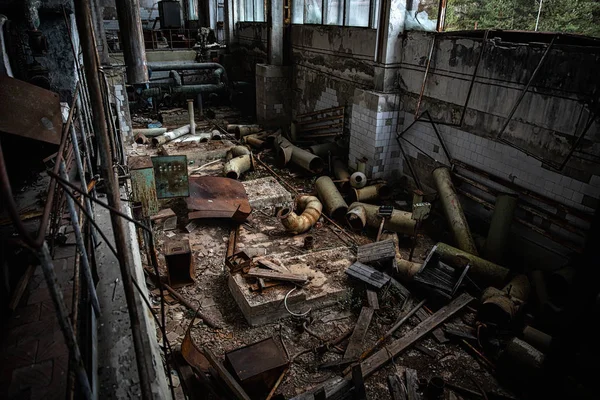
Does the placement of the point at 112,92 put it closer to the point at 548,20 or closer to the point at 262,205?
the point at 262,205

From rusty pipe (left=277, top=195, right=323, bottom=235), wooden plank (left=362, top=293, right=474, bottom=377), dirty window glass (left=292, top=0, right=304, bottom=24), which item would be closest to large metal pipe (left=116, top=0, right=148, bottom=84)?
dirty window glass (left=292, top=0, right=304, bottom=24)

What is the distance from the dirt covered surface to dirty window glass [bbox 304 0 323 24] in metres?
7.71

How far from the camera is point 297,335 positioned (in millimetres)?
5680

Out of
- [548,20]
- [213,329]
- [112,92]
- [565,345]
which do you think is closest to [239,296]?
[213,329]

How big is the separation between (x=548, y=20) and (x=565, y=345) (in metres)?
6.00

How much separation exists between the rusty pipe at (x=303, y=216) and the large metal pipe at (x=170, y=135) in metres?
6.36

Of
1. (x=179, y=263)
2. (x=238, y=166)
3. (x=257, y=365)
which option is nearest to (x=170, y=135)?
(x=238, y=166)

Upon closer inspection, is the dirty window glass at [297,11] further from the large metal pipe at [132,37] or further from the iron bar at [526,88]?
the iron bar at [526,88]

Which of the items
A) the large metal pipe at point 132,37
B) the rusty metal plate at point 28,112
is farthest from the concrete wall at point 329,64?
the rusty metal plate at point 28,112

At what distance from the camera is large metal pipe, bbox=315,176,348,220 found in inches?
345

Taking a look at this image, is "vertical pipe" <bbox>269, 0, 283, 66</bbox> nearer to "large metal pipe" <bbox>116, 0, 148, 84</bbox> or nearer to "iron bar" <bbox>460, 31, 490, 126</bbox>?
"large metal pipe" <bbox>116, 0, 148, 84</bbox>

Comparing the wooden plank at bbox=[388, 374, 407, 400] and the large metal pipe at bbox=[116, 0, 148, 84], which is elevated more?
the large metal pipe at bbox=[116, 0, 148, 84]

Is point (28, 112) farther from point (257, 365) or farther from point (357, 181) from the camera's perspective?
point (357, 181)

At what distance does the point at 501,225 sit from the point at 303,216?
147 inches
